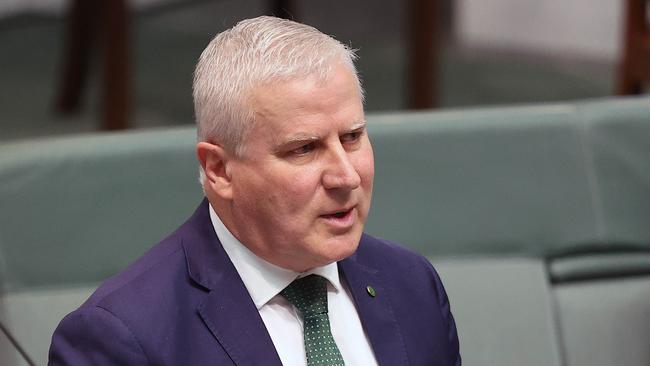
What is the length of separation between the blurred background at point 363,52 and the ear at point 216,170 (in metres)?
2.64

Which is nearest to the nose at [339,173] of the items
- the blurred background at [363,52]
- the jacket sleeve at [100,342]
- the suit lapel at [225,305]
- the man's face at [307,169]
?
the man's face at [307,169]

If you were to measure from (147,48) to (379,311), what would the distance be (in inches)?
149

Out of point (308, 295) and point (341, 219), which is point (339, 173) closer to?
point (341, 219)

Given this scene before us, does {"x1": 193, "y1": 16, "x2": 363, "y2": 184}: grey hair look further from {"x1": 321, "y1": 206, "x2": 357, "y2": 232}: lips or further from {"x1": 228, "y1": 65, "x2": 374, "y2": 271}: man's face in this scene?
{"x1": 321, "y1": 206, "x2": 357, "y2": 232}: lips

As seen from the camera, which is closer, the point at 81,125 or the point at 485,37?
the point at 81,125

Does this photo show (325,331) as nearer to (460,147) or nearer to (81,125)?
(460,147)

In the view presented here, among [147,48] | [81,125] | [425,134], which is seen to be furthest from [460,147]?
[147,48]

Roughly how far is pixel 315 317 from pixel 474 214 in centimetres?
85

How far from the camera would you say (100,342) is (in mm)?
1632

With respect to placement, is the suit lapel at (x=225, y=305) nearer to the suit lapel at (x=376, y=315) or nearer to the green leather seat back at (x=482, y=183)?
the suit lapel at (x=376, y=315)

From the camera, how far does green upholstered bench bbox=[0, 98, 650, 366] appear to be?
2398mm

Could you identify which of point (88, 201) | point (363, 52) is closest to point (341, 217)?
point (88, 201)

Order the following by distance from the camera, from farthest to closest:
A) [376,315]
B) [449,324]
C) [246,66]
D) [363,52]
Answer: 1. [363,52]
2. [449,324]
3. [376,315]
4. [246,66]

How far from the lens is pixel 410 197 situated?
2535 millimetres
